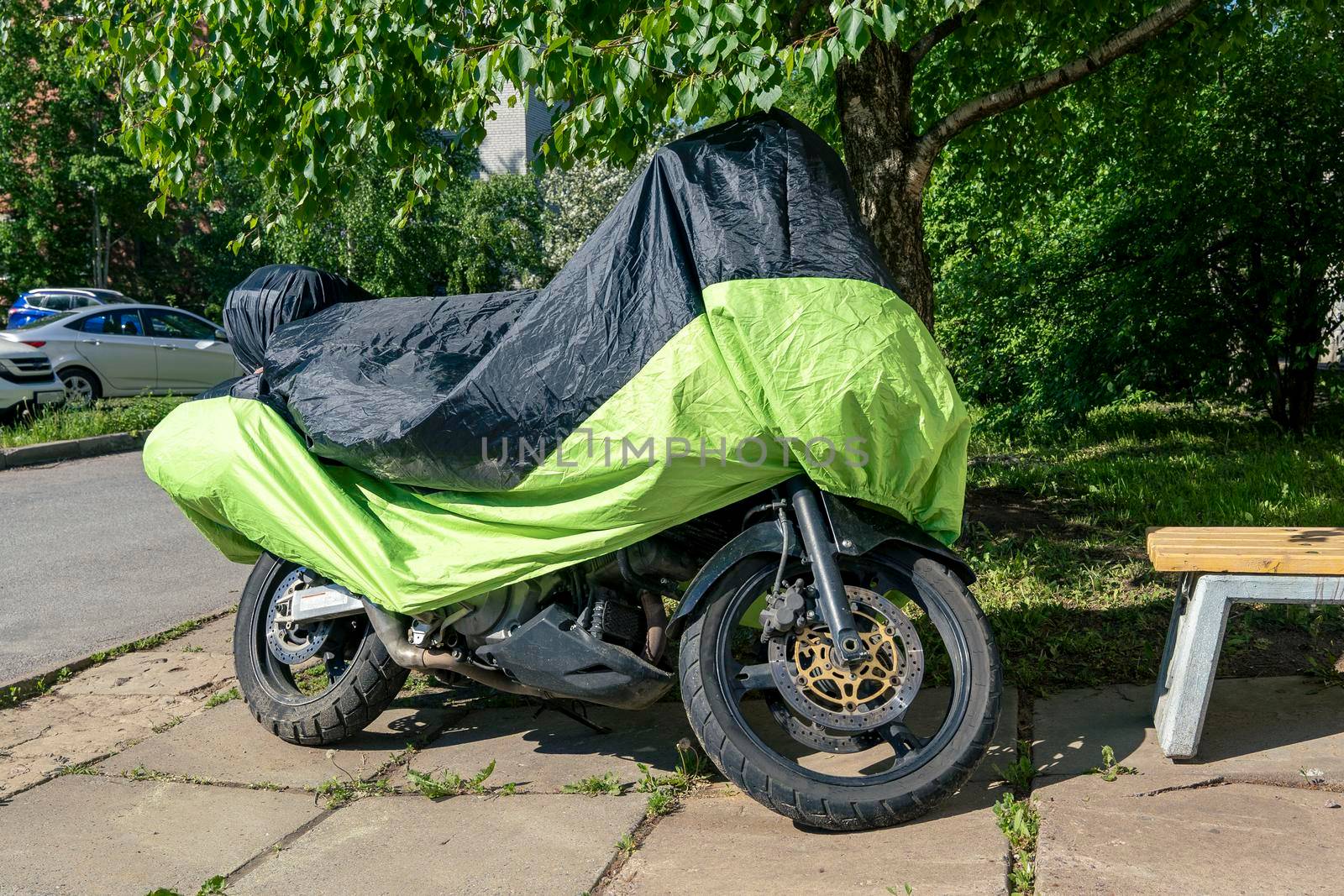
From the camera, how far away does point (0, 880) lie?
10.2 feet

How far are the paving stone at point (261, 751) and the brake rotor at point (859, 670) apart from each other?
154cm

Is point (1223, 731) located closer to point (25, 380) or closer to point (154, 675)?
point (154, 675)

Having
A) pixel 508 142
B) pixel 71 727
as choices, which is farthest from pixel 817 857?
pixel 508 142

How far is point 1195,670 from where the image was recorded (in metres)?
3.31

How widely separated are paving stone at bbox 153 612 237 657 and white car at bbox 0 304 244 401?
31.1 ft

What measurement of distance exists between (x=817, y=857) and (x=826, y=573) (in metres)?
0.73

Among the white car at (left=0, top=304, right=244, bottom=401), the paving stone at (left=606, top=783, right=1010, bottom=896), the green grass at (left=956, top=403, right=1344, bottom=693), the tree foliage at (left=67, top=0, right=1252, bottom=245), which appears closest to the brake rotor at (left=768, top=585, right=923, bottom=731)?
the paving stone at (left=606, top=783, right=1010, bottom=896)

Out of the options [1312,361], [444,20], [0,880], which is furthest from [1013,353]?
[0,880]

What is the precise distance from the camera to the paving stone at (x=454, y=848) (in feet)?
9.82

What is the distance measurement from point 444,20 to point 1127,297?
623 centimetres

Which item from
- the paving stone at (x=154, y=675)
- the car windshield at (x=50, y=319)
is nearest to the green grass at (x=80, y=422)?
the car windshield at (x=50, y=319)

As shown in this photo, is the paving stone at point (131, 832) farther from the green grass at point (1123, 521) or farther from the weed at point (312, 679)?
the green grass at point (1123, 521)

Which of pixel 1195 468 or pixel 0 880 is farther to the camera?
pixel 1195 468

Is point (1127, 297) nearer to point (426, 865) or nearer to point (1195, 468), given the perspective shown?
point (1195, 468)
